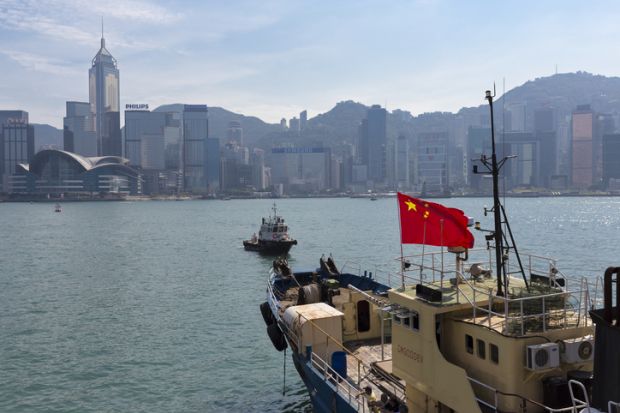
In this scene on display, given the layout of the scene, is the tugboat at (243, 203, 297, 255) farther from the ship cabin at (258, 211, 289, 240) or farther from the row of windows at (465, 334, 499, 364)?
the row of windows at (465, 334, 499, 364)

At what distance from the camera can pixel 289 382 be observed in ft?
96.6

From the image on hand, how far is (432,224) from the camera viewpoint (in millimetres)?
15609

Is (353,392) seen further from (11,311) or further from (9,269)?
(9,269)

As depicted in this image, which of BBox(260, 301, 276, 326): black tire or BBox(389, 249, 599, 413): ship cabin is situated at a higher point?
BBox(389, 249, 599, 413): ship cabin

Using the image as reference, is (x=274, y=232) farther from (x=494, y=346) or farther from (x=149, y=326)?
(x=494, y=346)

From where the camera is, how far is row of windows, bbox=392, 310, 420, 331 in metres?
15.9

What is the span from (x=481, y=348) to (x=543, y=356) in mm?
1645

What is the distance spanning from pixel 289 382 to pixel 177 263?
167ft

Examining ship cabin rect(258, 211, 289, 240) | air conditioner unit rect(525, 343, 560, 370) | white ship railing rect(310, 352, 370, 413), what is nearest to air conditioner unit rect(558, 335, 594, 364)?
air conditioner unit rect(525, 343, 560, 370)

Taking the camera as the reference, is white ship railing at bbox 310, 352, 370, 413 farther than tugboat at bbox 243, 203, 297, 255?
No

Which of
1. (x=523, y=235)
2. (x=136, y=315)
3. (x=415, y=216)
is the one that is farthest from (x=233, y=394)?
(x=523, y=235)

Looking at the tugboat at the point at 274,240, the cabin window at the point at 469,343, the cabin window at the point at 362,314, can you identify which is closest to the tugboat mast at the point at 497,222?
the cabin window at the point at 469,343

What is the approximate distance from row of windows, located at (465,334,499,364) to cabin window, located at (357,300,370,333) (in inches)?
404

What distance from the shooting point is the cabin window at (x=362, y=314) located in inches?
988
